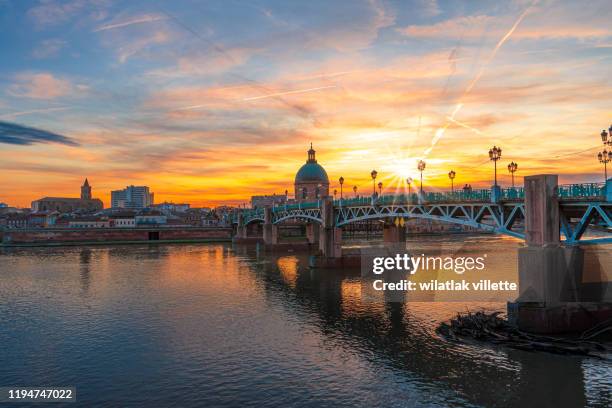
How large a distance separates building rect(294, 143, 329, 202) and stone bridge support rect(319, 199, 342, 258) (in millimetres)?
87473

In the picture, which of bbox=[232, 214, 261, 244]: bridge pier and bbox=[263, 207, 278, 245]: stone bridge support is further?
bbox=[232, 214, 261, 244]: bridge pier

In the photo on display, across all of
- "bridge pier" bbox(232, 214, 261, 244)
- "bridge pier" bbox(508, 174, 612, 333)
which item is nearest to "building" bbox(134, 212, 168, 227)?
"bridge pier" bbox(232, 214, 261, 244)

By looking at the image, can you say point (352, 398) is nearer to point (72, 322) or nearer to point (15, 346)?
point (15, 346)

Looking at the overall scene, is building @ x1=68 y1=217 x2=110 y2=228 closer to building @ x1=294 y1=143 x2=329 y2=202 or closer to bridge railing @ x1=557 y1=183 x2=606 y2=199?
building @ x1=294 y1=143 x2=329 y2=202

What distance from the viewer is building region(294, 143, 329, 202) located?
6245 inches

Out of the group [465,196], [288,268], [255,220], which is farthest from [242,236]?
[465,196]

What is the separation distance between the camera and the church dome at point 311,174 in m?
159

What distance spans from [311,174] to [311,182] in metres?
2.74

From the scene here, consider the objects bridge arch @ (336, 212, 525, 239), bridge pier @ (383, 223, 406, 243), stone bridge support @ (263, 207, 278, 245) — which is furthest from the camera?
stone bridge support @ (263, 207, 278, 245)

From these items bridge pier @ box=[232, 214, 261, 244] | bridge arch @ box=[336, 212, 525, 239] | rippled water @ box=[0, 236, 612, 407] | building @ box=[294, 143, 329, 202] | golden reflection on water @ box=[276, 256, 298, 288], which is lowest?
rippled water @ box=[0, 236, 612, 407]

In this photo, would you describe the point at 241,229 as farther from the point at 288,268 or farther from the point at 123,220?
the point at 123,220

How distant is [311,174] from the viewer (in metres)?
160

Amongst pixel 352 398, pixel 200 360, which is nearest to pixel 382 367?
pixel 352 398

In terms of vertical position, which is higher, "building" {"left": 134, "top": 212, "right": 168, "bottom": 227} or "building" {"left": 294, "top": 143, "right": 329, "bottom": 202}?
"building" {"left": 294, "top": 143, "right": 329, "bottom": 202}
